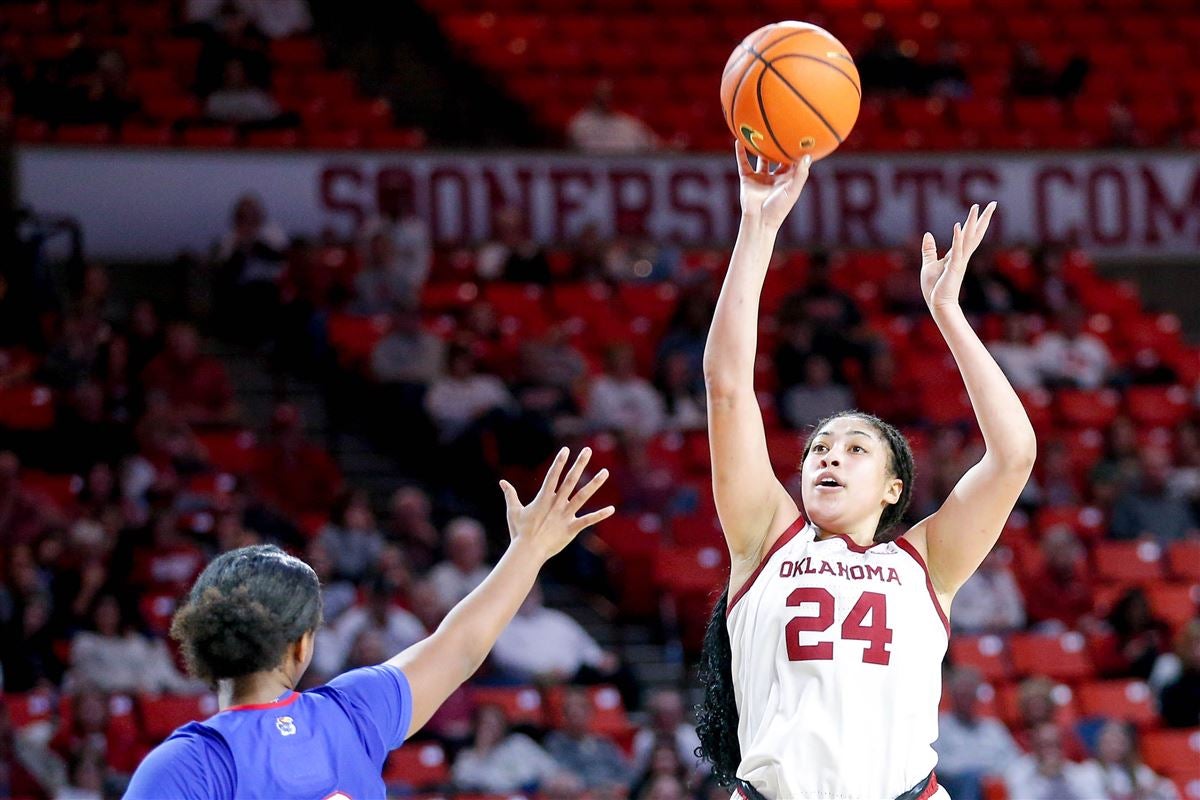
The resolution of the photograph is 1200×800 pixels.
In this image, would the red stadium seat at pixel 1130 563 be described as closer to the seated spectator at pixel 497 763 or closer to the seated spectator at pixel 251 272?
the seated spectator at pixel 497 763

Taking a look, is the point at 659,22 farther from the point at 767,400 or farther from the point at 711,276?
A: the point at 767,400

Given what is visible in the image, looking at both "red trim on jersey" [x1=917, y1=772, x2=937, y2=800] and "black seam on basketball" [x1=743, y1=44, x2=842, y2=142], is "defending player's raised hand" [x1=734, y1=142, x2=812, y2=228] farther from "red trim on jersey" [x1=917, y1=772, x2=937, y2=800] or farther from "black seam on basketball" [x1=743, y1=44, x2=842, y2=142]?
"red trim on jersey" [x1=917, y1=772, x2=937, y2=800]

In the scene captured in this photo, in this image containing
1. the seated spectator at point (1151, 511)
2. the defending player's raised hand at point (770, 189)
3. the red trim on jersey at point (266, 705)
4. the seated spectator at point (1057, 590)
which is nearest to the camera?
the red trim on jersey at point (266, 705)

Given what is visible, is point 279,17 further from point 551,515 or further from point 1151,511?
point 551,515

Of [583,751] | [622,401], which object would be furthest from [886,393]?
[583,751]

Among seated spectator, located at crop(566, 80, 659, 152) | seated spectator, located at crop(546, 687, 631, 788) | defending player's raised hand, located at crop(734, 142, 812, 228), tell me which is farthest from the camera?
seated spectator, located at crop(566, 80, 659, 152)

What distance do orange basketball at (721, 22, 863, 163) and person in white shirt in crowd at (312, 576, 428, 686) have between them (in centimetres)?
469

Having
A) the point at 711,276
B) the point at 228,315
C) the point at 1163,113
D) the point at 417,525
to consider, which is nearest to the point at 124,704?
the point at 417,525

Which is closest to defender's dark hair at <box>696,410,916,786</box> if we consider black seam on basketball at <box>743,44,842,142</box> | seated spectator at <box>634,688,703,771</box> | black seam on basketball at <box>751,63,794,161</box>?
black seam on basketball at <box>751,63,794,161</box>

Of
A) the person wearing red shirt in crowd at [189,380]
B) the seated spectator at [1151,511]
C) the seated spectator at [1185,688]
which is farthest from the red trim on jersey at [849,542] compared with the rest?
the seated spectator at [1151,511]

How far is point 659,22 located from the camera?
51.9 ft

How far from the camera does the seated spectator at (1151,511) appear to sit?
1113 cm

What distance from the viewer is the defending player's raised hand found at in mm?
3879

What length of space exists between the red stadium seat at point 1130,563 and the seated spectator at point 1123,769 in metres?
1.97
